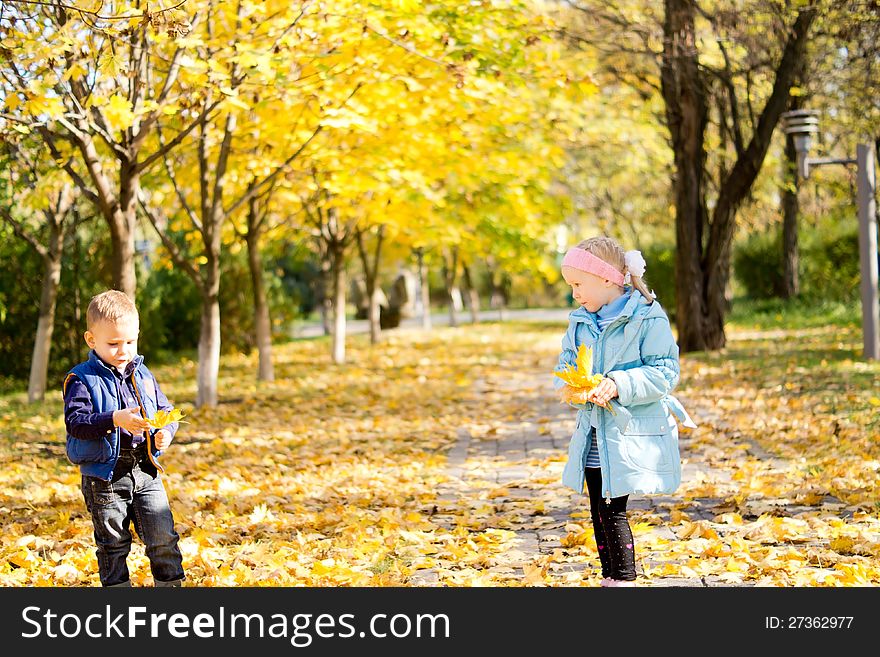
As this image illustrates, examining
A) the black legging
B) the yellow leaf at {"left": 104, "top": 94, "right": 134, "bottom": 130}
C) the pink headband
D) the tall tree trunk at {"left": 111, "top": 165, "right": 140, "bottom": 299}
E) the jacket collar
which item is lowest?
the black legging

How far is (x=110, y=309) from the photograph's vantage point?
4.32 meters

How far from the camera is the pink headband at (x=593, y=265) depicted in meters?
4.53

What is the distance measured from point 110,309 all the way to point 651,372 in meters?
2.20

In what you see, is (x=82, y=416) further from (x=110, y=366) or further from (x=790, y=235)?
(x=790, y=235)

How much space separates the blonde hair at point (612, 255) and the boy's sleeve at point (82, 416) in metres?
2.07

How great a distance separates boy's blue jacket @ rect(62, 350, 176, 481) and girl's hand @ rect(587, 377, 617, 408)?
170cm

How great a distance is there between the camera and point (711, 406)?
1101cm

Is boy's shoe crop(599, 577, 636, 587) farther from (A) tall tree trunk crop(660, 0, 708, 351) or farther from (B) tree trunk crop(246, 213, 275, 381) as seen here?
(A) tall tree trunk crop(660, 0, 708, 351)

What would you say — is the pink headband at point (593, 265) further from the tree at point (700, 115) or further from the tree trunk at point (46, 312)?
the tree at point (700, 115)

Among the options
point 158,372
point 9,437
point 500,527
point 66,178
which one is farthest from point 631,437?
point 158,372

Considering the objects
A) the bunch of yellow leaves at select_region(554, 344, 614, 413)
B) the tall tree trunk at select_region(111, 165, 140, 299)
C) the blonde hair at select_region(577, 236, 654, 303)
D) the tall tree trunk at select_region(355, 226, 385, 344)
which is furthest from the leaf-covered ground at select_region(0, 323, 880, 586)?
the tall tree trunk at select_region(355, 226, 385, 344)

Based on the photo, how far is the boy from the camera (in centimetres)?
431

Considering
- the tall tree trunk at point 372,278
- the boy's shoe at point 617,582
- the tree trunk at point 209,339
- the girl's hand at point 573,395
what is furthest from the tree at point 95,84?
the tall tree trunk at point 372,278
